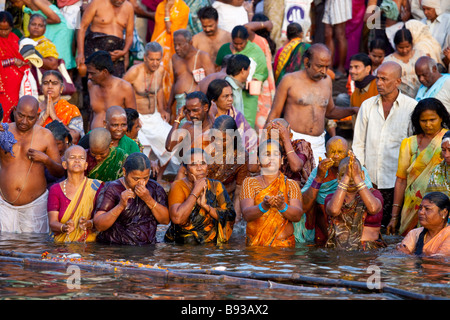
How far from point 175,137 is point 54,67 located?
2.87m

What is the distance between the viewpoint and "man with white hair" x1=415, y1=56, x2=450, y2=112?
998 cm

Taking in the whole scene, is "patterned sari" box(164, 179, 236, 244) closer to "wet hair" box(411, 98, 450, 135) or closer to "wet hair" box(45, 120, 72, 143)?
"wet hair" box(45, 120, 72, 143)

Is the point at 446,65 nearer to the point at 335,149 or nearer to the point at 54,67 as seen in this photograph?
the point at 335,149

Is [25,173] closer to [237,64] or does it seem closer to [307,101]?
[237,64]

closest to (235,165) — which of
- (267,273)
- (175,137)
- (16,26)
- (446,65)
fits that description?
(175,137)

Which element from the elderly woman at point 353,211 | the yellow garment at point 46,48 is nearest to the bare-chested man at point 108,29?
the yellow garment at point 46,48

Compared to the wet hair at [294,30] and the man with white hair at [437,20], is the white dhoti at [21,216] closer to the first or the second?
the wet hair at [294,30]

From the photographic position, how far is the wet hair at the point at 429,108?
8688 millimetres

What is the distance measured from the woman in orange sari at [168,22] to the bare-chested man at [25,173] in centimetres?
366

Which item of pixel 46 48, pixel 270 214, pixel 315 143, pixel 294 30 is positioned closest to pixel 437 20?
pixel 294 30

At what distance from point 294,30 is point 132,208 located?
4928mm

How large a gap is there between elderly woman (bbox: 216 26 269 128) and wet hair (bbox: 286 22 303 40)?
61cm

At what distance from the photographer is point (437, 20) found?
1216 cm
